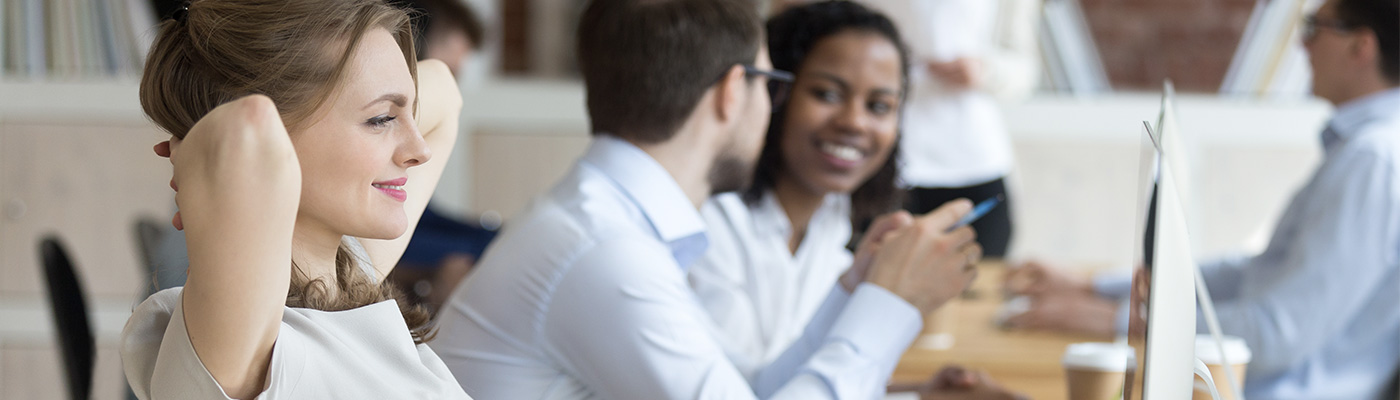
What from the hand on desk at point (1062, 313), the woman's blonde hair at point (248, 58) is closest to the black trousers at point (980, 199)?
the hand on desk at point (1062, 313)

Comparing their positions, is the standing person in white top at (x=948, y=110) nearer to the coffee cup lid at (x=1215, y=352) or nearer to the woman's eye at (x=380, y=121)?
the coffee cup lid at (x=1215, y=352)

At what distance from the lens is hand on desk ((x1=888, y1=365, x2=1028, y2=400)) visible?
128cm

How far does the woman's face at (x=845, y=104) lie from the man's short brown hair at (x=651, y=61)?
38 cm

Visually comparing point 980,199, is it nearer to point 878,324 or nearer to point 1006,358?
point 1006,358

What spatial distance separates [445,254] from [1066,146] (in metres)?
1.85

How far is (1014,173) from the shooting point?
3254 mm

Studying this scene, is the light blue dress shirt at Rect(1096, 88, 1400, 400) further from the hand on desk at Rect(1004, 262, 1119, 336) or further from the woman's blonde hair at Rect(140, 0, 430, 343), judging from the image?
the woman's blonde hair at Rect(140, 0, 430, 343)

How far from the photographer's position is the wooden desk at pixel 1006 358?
1.46 m

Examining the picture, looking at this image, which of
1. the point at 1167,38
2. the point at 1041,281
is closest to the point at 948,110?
the point at 1041,281

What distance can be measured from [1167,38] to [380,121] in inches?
129

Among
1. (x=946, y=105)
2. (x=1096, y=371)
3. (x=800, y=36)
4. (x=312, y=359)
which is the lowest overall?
(x=1096, y=371)

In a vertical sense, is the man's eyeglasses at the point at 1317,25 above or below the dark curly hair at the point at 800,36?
above

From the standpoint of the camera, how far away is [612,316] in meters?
0.99

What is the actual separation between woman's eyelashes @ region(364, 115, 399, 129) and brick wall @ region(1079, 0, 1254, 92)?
3167 millimetres
